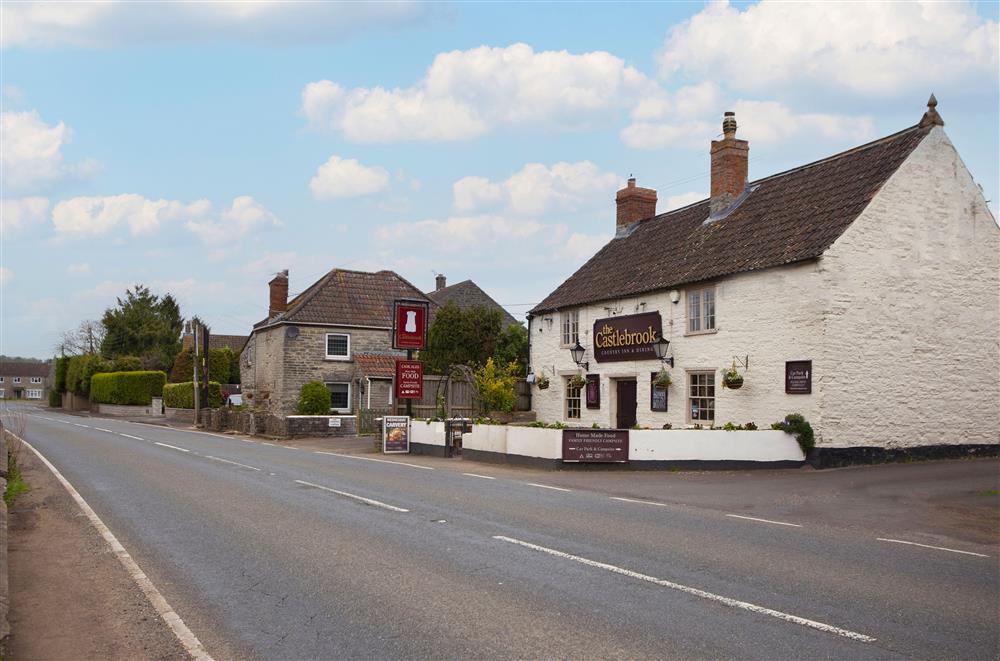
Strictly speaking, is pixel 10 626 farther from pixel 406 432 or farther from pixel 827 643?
pixel 406 432

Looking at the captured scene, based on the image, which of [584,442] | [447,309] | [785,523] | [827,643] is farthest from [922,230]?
[447,309]

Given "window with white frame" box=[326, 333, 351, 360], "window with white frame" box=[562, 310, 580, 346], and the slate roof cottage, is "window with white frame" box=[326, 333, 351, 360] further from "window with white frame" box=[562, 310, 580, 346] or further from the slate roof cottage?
the slate roof cottage

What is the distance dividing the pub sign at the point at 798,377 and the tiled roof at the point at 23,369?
166 metres

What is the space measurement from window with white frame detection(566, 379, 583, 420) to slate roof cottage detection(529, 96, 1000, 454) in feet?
12.6

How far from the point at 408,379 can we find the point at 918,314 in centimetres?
1483

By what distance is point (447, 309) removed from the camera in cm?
3672

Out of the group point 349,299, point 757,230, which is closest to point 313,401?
point 349,299

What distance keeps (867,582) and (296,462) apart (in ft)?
52.3

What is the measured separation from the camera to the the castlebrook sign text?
2525 centimetres

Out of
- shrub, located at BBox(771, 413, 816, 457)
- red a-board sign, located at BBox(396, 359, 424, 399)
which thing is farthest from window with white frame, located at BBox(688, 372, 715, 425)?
red a-board sign, located at BBox(396, 359, 424, 399)

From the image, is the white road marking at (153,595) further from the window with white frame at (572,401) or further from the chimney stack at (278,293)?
the chimney stack at (278,293)

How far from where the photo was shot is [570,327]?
2977 cm

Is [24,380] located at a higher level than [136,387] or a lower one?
higher

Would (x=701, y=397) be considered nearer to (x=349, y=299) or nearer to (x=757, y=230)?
(x=757, y=230)
